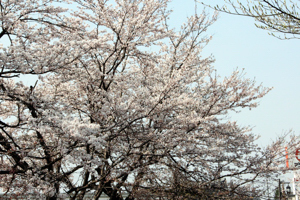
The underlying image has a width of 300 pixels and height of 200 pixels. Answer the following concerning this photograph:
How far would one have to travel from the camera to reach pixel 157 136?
685 centimetres

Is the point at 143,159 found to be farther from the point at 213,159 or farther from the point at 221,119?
the point at 221,119

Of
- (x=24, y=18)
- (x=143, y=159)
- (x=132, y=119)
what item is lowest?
(x=143, y=159)

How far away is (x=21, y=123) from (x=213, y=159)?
427 centimetres

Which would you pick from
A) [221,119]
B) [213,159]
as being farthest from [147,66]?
[213,159]

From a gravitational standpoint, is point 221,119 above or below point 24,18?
below

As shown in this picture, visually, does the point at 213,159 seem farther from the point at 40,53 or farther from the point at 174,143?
the point at 40,53

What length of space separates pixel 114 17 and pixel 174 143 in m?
3.63

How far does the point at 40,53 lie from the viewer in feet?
20.2

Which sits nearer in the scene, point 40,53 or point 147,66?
point 40,53

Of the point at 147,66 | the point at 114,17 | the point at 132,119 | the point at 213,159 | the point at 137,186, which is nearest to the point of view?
the point at 132,119

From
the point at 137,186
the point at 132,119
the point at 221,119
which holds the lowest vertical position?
the point at 137,186

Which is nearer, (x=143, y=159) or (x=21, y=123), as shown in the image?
(x=21, y=123)

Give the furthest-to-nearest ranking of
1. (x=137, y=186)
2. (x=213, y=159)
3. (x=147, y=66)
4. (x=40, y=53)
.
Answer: (x=147, y=66)
(x=213, y=159)
(x=137, y=186)
(x=40, y=53)

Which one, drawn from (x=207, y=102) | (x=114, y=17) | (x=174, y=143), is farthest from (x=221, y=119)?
(x=114, y=17)
